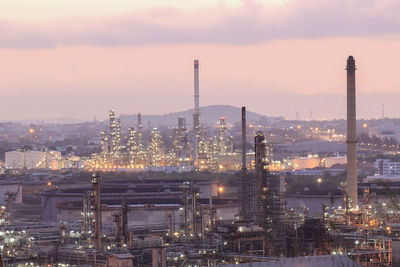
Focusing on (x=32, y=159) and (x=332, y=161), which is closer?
(x=332, y=161)

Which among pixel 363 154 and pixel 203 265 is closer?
pixel 203 265

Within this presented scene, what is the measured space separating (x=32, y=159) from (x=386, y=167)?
35.2 metres

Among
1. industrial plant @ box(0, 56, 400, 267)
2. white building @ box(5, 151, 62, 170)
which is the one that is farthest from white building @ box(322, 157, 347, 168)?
industrial plant @ box(0, 56, 400, 267)

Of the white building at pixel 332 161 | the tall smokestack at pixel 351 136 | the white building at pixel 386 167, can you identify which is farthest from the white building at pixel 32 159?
the tall smokestack at pixel 351 136

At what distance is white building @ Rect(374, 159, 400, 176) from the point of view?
70688 mm

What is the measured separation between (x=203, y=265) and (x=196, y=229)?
209 inches

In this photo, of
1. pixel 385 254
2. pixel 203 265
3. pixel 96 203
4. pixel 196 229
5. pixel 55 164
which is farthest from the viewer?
pixel 55 164

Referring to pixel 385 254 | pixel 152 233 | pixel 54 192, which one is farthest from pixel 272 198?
pixel 54 192

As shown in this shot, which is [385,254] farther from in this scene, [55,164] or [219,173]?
[55,164]

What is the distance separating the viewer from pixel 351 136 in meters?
41.8

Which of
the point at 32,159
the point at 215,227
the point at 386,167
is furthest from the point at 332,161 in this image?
the point at 215,227

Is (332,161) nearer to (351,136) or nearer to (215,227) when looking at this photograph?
(351,136)

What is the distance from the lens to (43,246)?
30875 millimetres

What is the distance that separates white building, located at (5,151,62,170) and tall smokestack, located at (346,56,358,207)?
52.2 meters
